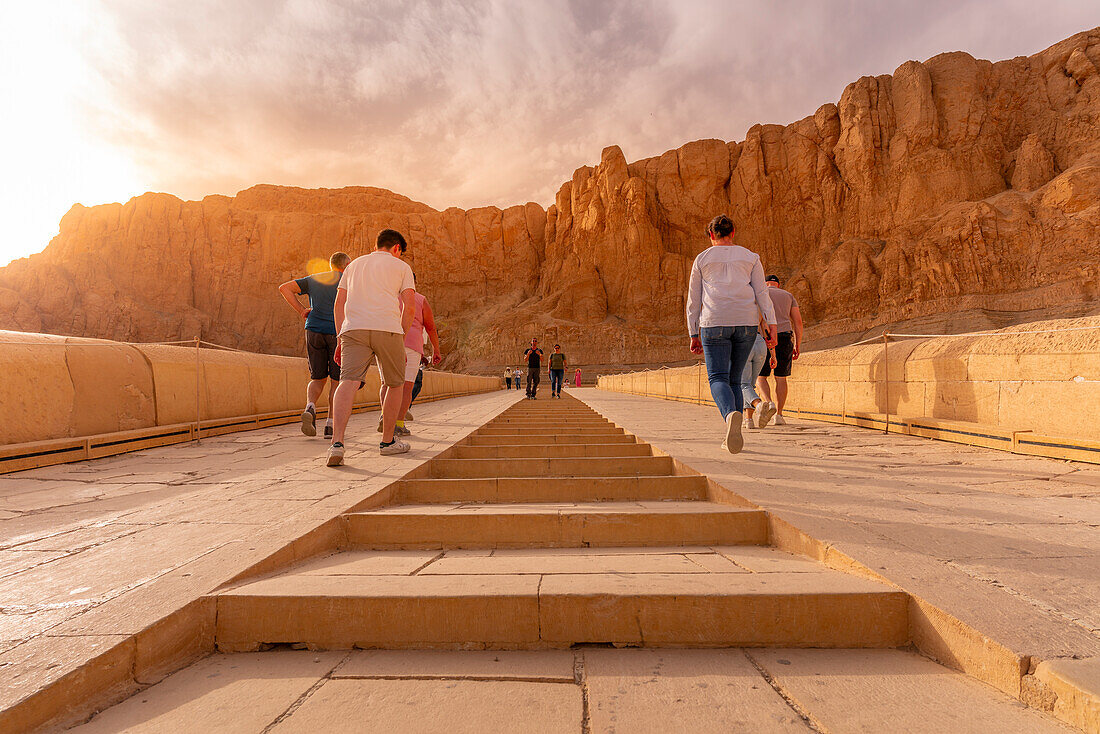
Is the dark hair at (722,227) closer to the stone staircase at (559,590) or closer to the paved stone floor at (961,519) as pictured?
the paved stone floor at (961,519)

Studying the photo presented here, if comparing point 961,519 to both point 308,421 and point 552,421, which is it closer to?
point 552,421

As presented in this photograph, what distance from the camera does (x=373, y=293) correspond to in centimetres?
379

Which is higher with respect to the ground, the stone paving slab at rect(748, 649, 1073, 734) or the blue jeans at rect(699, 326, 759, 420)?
the blue jeans at rect(699, 326, 759, 420)

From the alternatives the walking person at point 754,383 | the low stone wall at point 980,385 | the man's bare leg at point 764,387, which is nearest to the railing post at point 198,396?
the walking person at point 754,383

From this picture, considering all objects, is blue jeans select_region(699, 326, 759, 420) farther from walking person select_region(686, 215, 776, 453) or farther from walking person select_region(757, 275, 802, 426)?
walking person select_region(757, 275, 802, 426)

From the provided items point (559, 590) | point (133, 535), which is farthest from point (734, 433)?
point (133, 535)

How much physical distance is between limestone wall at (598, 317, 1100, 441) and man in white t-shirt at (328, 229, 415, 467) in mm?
5008

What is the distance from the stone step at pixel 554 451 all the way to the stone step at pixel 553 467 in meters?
0.51

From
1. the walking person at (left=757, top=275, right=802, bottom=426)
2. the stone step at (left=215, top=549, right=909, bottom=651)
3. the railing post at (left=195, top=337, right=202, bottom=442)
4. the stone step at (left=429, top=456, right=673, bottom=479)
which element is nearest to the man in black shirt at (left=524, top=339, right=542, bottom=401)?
the walking person at (left=757, top=275, right=802, bottom=426)

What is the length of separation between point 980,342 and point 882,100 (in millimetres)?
52469

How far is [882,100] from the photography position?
43.8 meters

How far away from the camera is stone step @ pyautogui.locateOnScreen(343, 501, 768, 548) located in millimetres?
2258

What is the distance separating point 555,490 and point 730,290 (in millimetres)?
2187

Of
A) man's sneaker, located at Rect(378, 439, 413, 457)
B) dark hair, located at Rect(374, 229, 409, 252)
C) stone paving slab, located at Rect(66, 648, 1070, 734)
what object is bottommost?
stone paving slab, located at Rect(66, 648, 1070, 734)
